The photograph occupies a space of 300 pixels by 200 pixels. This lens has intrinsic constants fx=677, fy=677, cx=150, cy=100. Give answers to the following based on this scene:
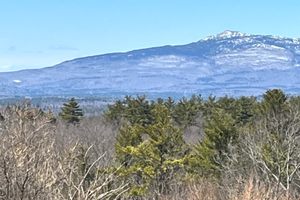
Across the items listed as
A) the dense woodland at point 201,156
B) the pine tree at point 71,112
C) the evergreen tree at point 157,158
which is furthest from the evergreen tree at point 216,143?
the pine tree at point 71,112

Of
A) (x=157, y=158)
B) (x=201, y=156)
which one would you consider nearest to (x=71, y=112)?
(x=201, y=156)

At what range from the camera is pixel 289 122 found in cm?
3681

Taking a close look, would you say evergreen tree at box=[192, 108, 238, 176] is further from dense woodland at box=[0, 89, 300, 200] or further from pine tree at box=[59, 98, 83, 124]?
→ pine tree at box=[59, 98, 83, 124]

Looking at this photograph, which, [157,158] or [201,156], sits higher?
[157,158]

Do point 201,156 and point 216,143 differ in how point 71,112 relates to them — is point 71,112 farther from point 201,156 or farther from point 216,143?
point 201,156

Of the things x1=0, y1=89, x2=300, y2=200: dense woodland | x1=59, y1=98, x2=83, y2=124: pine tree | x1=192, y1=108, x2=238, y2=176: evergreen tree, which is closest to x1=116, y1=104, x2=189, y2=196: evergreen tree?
x1=0, y1=89, x2=300, y2=200: dense woodland

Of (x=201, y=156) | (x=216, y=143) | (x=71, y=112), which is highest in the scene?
(x=216, y=143)

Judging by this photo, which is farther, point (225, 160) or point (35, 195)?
point (225, 160)

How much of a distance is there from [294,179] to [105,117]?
1966 inches

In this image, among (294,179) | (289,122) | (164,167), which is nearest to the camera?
(294,179)

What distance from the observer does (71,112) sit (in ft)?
255

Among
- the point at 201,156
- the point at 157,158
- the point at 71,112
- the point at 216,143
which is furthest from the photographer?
the point at 71,112

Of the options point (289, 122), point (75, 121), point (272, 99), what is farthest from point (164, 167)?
point (75, 121)

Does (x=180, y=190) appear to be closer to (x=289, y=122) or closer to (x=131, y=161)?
(x=131, y=161)
